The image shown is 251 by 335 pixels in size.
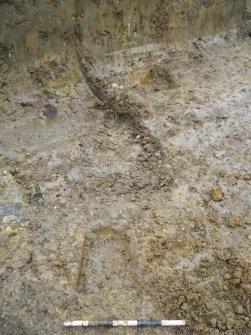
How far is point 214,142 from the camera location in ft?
10.6

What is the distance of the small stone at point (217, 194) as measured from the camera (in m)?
2.79

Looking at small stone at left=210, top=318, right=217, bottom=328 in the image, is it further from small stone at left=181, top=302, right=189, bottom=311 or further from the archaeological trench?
small stone at left=181, top=302, right=189, bottom=311

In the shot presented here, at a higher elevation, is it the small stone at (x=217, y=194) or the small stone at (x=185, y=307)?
the small stone at (x=217, y=194)

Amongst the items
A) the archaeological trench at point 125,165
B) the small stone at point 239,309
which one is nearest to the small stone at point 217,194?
the archaeological trench at point 125,165

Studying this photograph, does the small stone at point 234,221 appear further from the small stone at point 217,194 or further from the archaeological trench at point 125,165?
the small stone at point 217,194

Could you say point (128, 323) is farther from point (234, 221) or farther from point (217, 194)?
point (217, 194)

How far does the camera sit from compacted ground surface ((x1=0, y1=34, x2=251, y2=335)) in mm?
2230

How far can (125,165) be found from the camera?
313 cm

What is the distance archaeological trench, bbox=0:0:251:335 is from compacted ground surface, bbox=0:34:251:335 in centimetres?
1

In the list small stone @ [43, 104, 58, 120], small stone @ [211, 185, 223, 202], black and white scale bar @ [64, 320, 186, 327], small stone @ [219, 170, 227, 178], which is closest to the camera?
black and white scale bar @ [64, 320, 186, 327]

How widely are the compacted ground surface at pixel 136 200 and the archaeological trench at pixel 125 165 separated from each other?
0.4 inches

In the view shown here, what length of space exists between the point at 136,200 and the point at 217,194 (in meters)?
0.65

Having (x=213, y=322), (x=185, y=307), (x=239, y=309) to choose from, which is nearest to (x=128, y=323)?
(x=185, y=307)

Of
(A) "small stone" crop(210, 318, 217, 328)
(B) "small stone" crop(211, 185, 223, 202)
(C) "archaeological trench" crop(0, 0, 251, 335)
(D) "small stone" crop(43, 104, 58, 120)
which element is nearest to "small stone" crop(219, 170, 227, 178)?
(C) "archaeological trench" crop(0, 0, 251, 335)
